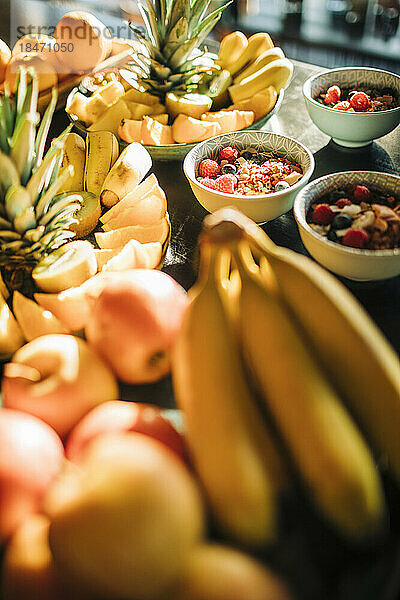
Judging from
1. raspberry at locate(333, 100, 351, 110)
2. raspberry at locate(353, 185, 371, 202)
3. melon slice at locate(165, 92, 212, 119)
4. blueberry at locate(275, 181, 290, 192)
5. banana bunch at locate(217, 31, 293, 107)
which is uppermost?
banana bunch at locate(217, 31, 293, 107)

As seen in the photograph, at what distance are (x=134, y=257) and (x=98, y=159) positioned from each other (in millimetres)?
274

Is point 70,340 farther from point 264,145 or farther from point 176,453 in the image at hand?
point 264,145

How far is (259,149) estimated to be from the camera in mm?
854

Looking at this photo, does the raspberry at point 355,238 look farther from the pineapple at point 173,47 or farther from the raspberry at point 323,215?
the pineapple at point 173,47

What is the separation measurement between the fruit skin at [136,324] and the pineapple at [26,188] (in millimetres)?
183

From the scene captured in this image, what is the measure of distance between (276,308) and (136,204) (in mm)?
383

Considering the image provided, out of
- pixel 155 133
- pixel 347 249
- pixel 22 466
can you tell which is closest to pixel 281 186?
pixel 347 249

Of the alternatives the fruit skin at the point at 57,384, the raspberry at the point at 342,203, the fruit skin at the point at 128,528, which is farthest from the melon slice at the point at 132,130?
the fruit skin at the point at 128,528

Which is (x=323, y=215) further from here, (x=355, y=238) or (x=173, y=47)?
(x=173, y=47)

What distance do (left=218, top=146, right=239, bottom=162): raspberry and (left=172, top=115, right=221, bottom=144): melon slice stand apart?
83mm

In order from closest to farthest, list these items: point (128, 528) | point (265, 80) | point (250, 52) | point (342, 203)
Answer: point (128, 528)
point (342, 203)
point (265, 80)
point (250, 52)

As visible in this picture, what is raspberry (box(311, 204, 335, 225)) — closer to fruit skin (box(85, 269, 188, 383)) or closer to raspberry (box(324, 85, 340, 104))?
fruit skin (box(85, 269, 188, 383))

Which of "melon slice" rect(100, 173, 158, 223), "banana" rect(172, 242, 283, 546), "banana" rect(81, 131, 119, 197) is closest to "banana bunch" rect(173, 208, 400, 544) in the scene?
"banana" rect(172, 242, 283, 546)

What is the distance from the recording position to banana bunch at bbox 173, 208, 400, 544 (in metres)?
0.35
